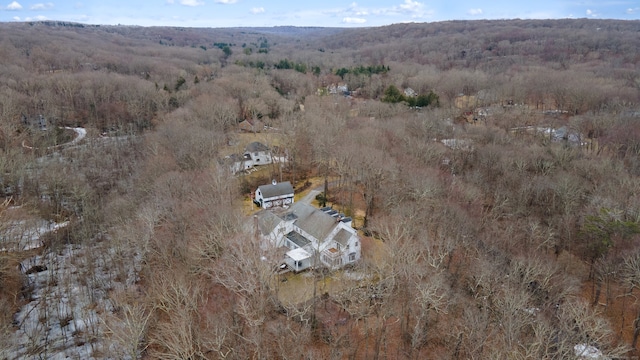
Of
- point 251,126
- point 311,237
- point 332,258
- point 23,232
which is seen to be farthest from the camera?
point 251,126

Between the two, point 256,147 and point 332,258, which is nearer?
point 332,258

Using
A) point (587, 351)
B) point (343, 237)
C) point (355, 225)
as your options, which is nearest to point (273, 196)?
point (355, 225)

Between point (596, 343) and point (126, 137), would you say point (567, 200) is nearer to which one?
point (596, 343)

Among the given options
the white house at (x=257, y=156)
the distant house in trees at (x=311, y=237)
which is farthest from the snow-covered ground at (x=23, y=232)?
the white house at (x=257, y=156)

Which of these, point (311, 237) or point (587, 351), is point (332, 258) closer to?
point (311, 237)

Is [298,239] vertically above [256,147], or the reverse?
[256,147]

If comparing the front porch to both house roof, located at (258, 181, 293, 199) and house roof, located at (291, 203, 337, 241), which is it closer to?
house roof, located at (291, 203, 337, 241)

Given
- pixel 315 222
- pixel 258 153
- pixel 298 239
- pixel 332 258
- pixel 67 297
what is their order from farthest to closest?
pixel 258 153, pixel 315 222, pixel 298 239, pixel 332 258, pixel 67 297
